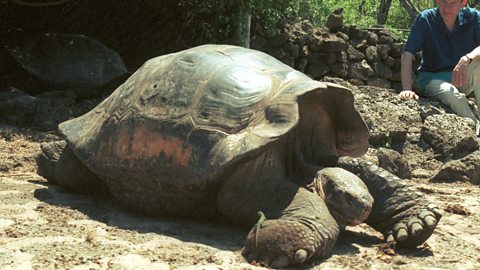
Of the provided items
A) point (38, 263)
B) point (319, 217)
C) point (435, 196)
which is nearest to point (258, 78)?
point (319, 217)

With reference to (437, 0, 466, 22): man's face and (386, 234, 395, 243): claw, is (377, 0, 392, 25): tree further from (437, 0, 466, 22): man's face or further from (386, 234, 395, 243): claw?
(386, 234, 395, 243): claw

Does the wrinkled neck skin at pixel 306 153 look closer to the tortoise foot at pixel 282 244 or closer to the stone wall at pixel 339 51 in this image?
the tortoise foot at pixel 282 244

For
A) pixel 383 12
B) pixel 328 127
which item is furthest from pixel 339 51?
pixel 328 127

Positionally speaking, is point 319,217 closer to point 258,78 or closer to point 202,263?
point 202,263

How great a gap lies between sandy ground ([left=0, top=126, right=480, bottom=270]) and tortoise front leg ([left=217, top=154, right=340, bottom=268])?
0.08 meters

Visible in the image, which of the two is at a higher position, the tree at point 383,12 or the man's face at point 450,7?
the man's face at point 450,7

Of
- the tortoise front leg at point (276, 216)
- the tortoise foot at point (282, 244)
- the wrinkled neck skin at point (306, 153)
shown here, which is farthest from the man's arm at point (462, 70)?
the tortoise foot at point (282, 244)

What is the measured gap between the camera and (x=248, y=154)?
10.1 ft

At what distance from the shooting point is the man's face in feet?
20.9

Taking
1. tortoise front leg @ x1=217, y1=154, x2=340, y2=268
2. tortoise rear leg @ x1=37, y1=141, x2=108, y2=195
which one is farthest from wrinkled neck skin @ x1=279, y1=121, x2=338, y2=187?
tortoise rear leg @ x1=37, y1=141, x2=108, y2=195

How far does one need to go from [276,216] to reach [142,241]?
0.57 metres

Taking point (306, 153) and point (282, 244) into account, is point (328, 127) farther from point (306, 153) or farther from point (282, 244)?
point (282, 244)

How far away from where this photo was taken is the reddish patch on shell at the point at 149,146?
3283 mm

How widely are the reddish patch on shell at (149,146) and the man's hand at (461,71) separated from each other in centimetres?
349
